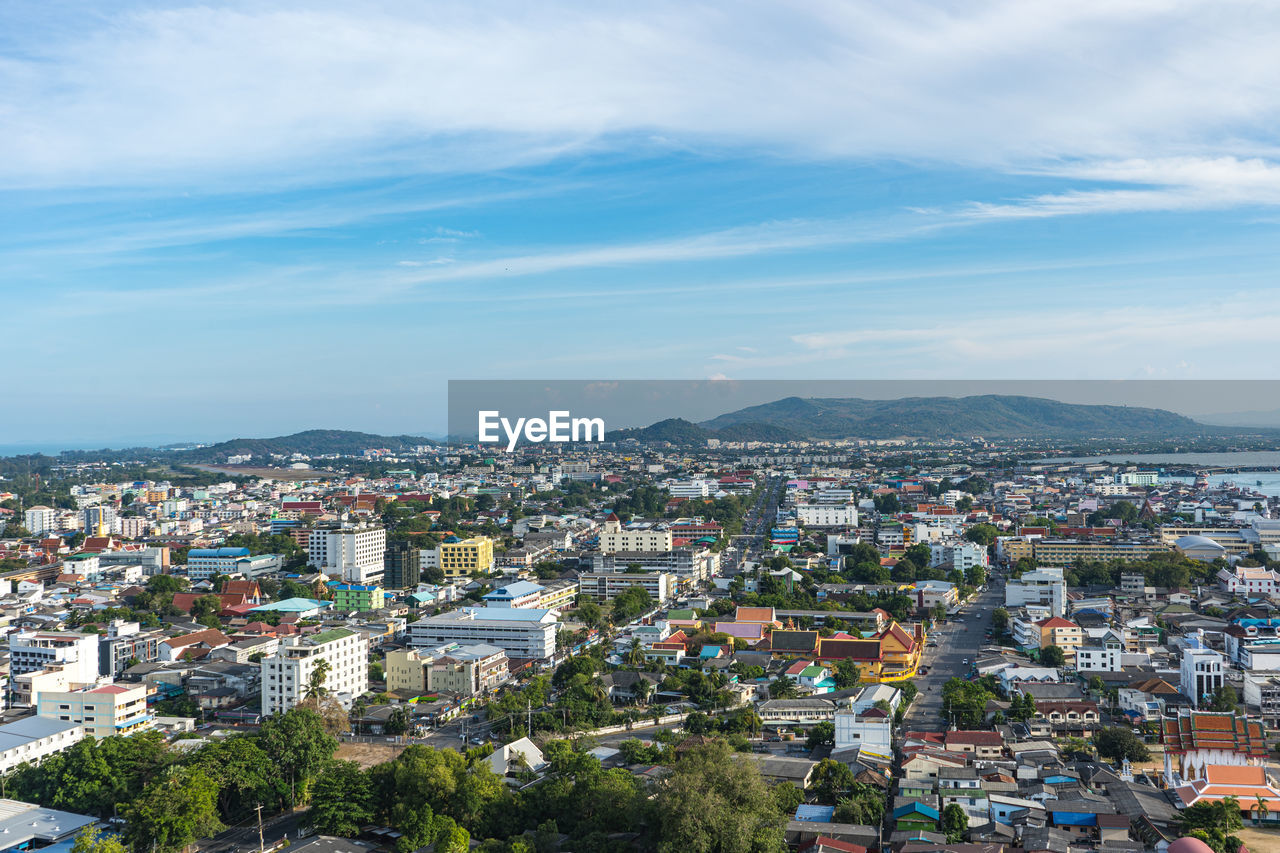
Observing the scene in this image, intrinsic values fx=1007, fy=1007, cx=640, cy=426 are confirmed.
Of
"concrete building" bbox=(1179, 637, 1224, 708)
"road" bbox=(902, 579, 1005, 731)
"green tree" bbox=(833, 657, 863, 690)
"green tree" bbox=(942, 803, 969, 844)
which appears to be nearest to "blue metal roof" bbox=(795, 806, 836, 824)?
"green tree" bbox=(942, 803, 969, 844)

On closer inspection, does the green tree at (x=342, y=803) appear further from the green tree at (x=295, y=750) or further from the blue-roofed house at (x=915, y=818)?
the blue-roofed house at (x=915, y=818)

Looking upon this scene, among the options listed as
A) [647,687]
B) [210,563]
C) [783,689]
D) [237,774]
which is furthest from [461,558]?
[237,774]

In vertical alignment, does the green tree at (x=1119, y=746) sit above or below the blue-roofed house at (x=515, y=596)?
below

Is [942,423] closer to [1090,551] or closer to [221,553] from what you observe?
[1090,551]

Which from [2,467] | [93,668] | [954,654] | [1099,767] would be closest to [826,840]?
[1099,767]

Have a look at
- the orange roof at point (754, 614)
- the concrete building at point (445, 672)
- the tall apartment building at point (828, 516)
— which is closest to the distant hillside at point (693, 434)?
the tall apartment building at point (828, 516)
